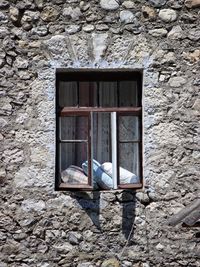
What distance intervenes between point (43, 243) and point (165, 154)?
4.64 ft

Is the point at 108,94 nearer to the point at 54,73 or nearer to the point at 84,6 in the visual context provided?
the point at 54,73

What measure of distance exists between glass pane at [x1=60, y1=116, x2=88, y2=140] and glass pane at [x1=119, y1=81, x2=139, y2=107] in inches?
17.2

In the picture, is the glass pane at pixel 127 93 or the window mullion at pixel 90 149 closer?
the window mullion at pixel 90 149

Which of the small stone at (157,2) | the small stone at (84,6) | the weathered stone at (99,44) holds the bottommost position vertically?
the weathered stone at (99,44)

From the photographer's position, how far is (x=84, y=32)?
6152mm

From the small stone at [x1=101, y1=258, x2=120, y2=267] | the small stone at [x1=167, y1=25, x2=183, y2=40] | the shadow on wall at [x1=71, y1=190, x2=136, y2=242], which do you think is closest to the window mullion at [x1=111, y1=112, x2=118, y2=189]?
the shadow on wall at [x1=71, y1=190, x2=136, y2=242]

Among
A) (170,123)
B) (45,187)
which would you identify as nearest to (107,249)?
(45,187)

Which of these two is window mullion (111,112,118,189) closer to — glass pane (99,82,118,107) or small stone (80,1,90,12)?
glass pane (99,82,118,107)

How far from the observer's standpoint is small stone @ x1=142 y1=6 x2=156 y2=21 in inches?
243

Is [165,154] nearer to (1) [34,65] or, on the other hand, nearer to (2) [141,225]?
(2) [141,225]

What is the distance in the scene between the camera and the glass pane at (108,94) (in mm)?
6363

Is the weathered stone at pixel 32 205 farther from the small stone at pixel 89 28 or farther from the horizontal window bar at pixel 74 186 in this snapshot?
the small stone at pixel 89 28

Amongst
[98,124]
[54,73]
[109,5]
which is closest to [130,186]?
[98,124]

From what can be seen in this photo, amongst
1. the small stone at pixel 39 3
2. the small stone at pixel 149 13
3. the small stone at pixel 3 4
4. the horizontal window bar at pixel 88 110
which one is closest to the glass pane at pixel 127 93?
the horizontal window bar at pixel 88 110
